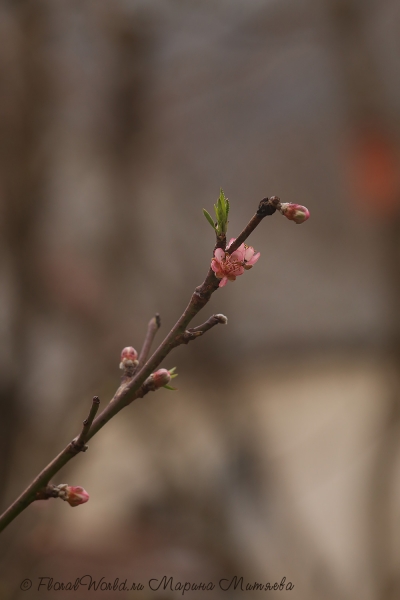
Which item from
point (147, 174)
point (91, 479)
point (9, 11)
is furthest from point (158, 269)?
point (9, 11)

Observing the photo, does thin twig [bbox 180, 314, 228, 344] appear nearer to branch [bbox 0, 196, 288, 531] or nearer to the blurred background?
branch [bbox 0, 196, 288, 531]

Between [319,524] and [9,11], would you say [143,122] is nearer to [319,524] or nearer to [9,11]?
[9,11]

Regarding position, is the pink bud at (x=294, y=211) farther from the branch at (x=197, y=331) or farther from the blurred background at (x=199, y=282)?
the blurred background at (x=199, y=282)

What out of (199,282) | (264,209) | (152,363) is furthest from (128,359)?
(199,282)

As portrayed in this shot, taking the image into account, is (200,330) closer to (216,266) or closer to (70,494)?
(216,266)

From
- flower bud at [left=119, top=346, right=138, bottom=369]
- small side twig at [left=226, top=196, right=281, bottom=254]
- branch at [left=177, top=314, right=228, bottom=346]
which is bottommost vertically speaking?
flower bud at [left=119, top=346, right=138, bottom=369]

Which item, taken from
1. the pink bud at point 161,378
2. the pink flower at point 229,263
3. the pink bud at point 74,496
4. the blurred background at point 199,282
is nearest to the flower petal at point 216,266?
the pink flower at point 229,263

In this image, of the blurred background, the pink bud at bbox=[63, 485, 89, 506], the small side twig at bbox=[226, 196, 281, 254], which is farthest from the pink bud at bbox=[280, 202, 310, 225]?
the blurred background
